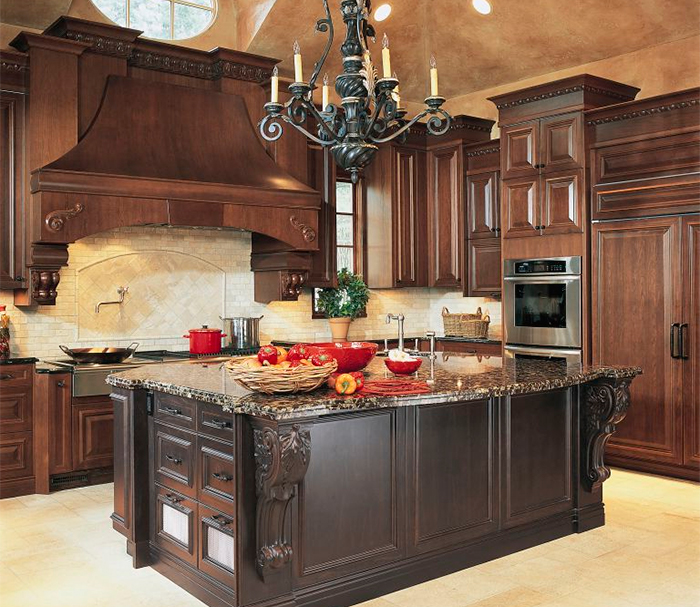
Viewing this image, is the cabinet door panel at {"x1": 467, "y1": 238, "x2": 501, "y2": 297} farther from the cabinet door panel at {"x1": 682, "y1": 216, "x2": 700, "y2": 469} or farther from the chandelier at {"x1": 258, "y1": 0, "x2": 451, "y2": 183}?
the chandelier at {"x1": 258, "y1": 0, "x2": 451, "y2": 183}

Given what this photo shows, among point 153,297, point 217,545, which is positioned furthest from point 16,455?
point 217,545

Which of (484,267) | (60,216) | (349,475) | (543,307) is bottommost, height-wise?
(349,475)

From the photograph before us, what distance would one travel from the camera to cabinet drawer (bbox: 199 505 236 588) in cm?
335

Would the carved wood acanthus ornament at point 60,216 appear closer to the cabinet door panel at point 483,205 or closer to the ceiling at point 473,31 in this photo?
the ceiling at point 473,31

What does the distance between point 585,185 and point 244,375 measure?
4.09 meters

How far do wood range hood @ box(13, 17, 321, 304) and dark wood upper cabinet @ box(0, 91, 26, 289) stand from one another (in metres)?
0.12

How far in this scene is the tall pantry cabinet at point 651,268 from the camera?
5.75 metres

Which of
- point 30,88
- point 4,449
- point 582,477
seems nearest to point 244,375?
point 582,477

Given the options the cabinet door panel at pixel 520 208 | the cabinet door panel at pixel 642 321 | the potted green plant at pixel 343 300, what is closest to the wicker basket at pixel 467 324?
the potted green plant at pixel 343 300

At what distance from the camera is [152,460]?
404 centimetres

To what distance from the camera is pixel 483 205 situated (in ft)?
25.5

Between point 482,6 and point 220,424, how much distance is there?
5.32 meters

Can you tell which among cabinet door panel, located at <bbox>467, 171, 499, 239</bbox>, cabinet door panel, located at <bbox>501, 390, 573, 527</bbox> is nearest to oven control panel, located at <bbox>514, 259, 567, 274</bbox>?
cabinet door panel, located at <bbox>467, 171, 499, 239</bbox>

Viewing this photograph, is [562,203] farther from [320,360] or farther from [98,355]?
[98,355]
